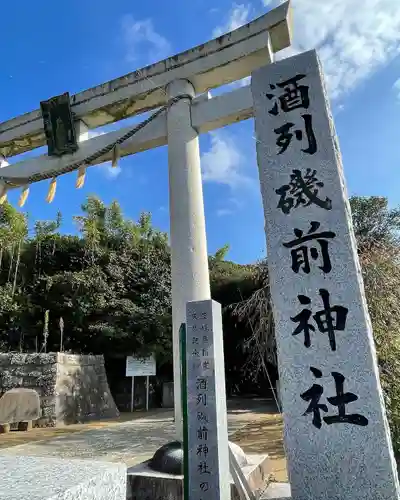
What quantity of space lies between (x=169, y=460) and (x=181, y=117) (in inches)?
137

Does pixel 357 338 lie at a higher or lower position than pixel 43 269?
lower

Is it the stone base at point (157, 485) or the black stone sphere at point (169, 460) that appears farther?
the black stone sphere at point (169, 460)

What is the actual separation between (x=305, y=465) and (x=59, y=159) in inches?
183

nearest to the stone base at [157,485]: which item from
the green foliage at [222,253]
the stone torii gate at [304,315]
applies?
the stone torii gate at [304,315]

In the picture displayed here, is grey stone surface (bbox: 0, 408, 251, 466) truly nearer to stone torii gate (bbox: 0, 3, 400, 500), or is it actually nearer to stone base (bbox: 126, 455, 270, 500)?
stone base (bbox: 126, 455, 270, 500)

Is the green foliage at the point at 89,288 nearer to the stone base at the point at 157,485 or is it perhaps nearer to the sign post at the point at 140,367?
the sign post at the point at 140,367

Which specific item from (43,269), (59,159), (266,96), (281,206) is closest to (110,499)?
(281,206)

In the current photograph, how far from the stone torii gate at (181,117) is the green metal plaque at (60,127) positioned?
9 cm

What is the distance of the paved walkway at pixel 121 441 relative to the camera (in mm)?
4961

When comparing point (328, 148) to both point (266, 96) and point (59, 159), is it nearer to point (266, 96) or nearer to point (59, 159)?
point (266, 96)

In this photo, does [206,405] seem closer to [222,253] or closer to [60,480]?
[60,480]

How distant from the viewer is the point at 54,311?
12.4m

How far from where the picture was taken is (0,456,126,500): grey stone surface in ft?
2.56

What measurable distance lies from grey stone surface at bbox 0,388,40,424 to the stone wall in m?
0.47
